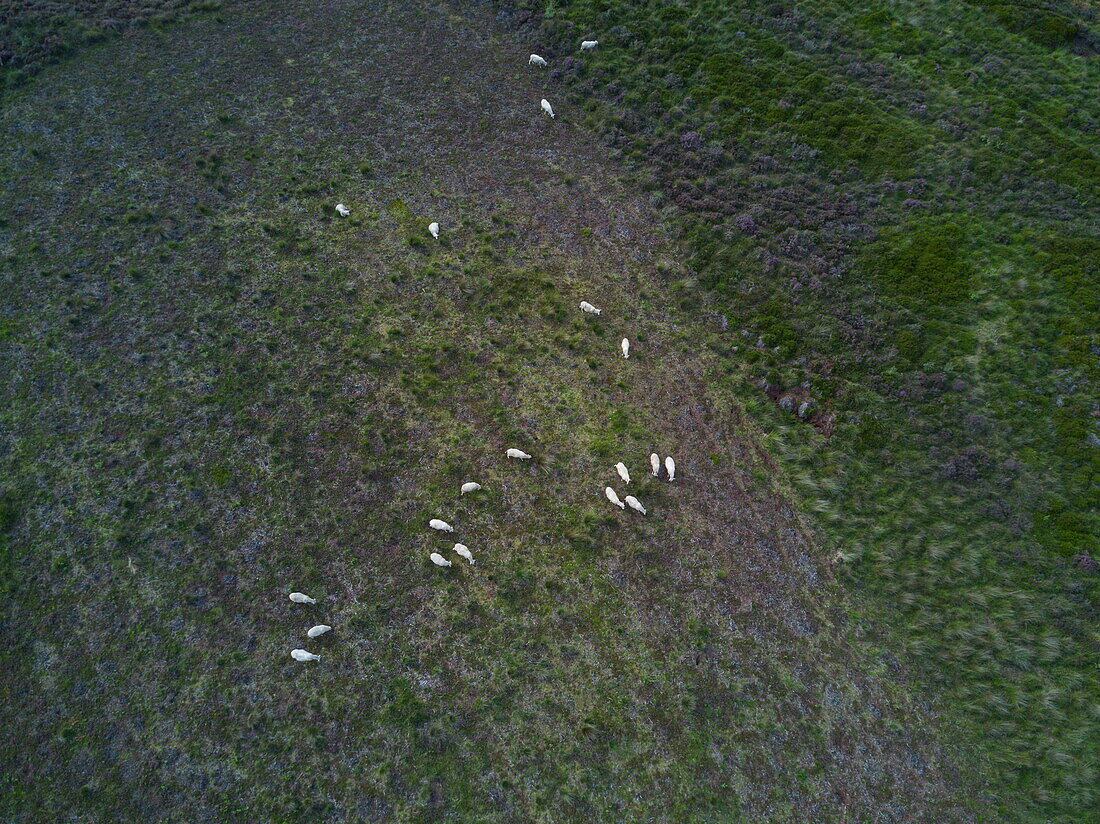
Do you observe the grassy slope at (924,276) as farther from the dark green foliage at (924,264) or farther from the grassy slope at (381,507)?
the grassy slope at (381,507)

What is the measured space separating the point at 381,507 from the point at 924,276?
26.5 m

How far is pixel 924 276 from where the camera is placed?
28.3m

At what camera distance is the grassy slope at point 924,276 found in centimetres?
2062

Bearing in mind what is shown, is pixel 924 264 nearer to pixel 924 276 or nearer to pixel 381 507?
pixel 924 276

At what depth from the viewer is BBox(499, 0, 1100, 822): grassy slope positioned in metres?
20.6

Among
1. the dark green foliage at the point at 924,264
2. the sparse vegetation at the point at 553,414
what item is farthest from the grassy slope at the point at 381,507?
the dark green foliage at the point at 924,264

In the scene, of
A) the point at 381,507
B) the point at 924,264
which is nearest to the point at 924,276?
the point at 924,264

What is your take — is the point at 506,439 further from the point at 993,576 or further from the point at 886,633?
the point at 993,576

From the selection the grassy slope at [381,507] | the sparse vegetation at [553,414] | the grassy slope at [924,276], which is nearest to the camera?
the grassy slope at [381,507]

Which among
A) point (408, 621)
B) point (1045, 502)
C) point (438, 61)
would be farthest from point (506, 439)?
point (438, 61)

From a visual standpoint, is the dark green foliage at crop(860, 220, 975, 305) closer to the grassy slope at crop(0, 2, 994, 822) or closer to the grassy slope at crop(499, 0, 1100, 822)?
the grassy slope at crop(499, 0, 1100, 822)

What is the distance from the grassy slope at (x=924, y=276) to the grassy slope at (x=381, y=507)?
2352 mm

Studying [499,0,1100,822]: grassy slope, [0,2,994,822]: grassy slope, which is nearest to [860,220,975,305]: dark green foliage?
[499,0,1100,822]: grassy slope

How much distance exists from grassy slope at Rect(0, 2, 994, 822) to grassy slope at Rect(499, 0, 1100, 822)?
235 centimetres
